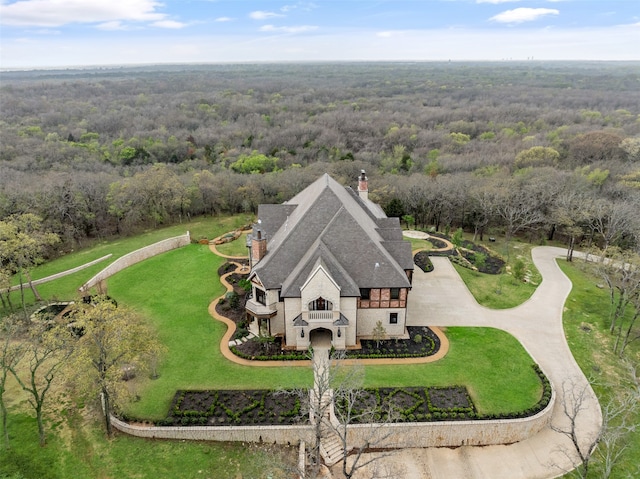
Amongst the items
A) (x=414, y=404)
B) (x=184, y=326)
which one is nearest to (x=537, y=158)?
(x=414, y=404)

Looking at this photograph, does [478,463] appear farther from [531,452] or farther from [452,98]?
[452,98]

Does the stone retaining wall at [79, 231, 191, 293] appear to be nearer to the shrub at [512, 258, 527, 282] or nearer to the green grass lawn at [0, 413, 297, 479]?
the green grass lawn at [0, 413, 297, 479]

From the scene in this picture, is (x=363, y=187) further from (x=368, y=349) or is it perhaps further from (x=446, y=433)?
(x=446, y=433)

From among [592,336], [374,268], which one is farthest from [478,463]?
[592,336]

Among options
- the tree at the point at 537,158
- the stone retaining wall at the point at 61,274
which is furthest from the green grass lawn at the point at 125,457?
the tree at the point at 537,158

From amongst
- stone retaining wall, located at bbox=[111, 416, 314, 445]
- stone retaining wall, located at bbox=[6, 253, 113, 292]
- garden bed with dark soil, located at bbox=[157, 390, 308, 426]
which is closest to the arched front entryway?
garden bed with dark soil, located at bbox=[157, 390, 308, 426]

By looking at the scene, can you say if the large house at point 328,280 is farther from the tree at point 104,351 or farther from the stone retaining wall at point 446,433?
the tree at point 104,351
